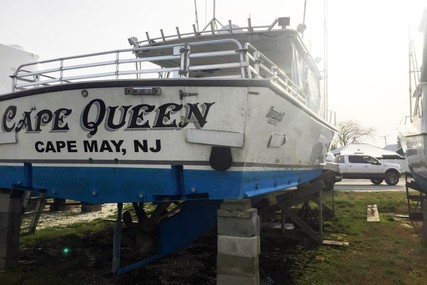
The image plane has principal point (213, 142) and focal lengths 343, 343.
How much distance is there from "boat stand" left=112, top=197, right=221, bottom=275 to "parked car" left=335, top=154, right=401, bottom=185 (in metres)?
18.5

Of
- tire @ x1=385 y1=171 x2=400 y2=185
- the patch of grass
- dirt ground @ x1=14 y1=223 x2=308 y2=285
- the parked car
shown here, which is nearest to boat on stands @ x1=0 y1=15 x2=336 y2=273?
dirt ground @ x1=14 y1=223 x2=308 y2=285

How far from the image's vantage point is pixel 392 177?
70.7 feet

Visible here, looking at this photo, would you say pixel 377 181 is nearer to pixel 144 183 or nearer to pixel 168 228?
pixel 168 228

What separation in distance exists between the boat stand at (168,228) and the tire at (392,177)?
1981cm

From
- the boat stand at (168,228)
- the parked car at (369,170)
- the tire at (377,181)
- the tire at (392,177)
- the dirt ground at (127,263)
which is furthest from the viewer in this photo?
the tire at (377,181)

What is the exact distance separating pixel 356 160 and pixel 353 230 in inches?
579

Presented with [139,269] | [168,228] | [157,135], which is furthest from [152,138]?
[139,269]

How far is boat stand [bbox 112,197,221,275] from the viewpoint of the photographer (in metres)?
5.04

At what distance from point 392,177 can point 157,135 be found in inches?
841

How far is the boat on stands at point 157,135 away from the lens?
382 centimetres

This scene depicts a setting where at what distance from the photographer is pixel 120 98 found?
4.04m

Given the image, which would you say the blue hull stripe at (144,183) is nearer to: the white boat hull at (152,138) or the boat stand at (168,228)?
the white boat hull at (152,138)

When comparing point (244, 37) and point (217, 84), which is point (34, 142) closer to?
point (217, 84)

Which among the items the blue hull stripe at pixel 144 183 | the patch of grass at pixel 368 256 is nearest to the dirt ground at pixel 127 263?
the patch of grass at pixel 368 256
